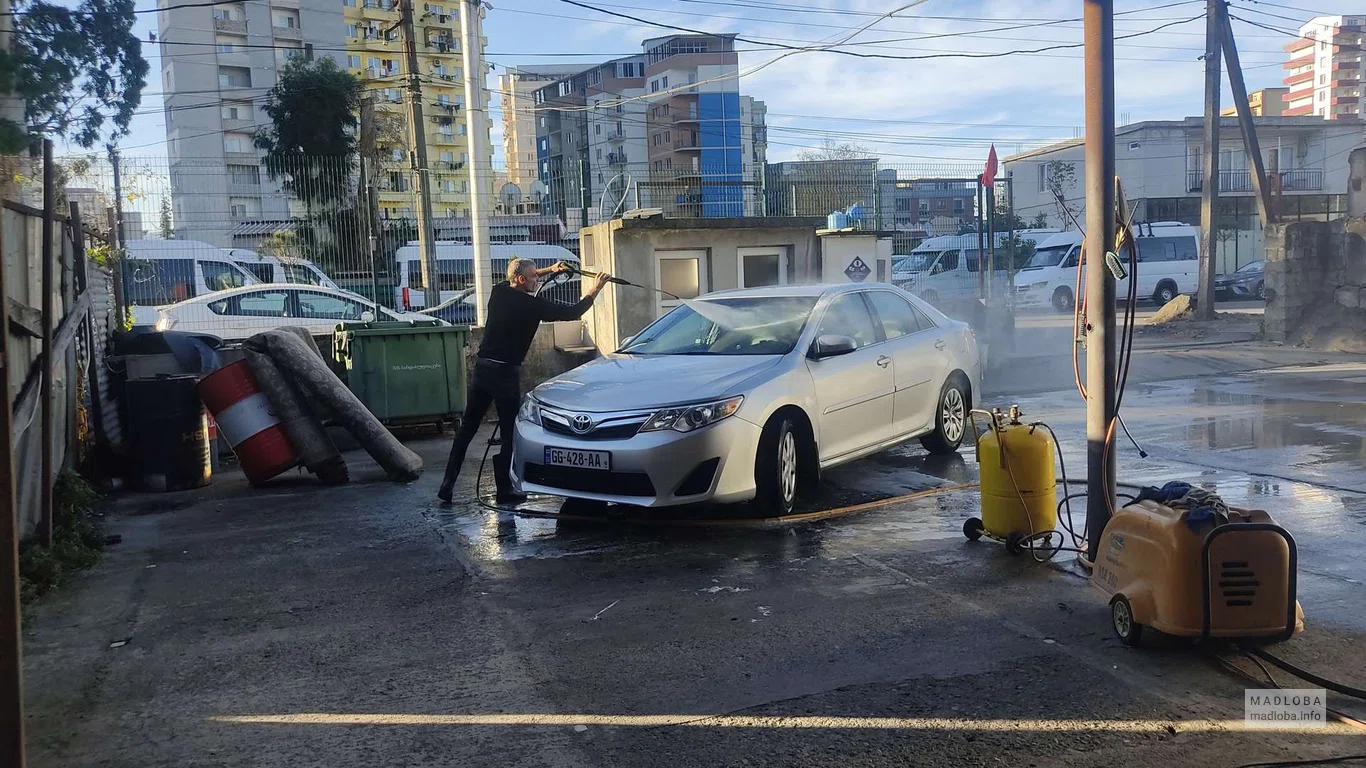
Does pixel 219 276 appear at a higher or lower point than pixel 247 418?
higher

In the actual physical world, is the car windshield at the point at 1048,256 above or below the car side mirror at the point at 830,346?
above

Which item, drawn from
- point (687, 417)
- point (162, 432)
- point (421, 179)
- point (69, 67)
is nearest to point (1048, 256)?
point (421, 179)

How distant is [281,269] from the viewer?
60.0 ft

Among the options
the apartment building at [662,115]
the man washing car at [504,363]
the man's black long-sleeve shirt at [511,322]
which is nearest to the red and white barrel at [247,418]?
the man washing car at [504,363]

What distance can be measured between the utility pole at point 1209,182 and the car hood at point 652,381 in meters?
18.0

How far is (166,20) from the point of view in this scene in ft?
198

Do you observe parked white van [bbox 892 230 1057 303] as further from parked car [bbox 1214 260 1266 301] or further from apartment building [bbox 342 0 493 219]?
apartment building [bbox 342 0 493 219]

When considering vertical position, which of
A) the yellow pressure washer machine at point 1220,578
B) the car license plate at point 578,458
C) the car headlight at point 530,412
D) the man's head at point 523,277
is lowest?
the yellow pressure washer machine at point 1220,578

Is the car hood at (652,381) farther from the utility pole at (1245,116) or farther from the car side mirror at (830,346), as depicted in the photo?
the utility pole at (1245,116)

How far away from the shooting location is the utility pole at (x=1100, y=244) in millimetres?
5156

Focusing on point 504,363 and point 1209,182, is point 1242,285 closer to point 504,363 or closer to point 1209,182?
point 1209,182

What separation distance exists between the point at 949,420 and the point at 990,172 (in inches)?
368

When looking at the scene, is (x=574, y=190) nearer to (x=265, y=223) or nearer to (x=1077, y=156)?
(x=265, y=223)

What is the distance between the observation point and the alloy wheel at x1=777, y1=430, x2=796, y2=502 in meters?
6.78
